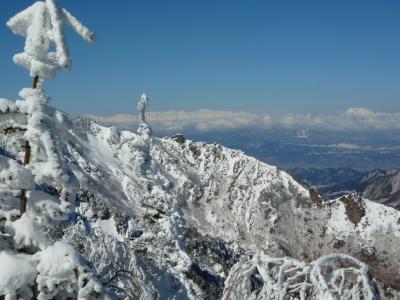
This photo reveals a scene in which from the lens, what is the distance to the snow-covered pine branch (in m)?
9.52

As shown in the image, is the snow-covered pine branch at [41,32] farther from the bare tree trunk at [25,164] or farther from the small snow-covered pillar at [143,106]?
the small snow-covered pillar at [143,106]

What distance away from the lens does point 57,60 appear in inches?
389

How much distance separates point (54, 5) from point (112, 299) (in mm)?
4878

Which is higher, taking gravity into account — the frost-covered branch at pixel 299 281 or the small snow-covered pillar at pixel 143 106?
the small snow-covered pillar at pixel 143 106

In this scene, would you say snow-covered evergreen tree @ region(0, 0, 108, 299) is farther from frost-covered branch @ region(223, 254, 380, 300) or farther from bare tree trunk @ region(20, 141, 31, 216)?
frost-covered branch @ region(223, 254, 380, 300)

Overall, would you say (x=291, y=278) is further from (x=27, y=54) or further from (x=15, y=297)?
(x=27, y=54)

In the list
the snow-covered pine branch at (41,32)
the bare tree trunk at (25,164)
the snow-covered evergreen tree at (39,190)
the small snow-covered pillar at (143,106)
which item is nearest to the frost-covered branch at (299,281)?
the snow-covered evergreen tree at (39,190)

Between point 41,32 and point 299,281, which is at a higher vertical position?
point 41,32

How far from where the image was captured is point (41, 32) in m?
9.90

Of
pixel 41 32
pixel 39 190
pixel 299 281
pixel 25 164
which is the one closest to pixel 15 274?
pixel 39 190

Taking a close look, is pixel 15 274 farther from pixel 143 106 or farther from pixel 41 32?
pixel 143 106

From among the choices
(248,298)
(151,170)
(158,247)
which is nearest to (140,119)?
(151,170)

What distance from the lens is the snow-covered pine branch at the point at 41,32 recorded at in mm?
9523

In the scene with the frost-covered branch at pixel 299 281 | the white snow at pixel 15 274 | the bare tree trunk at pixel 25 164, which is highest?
the bare tree trunk at pixel 25 164
